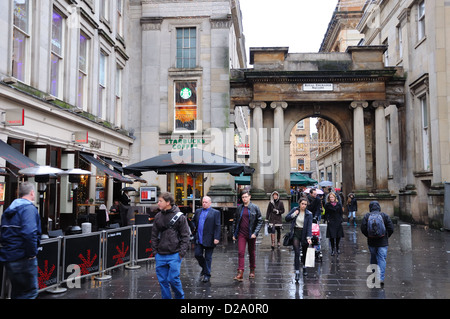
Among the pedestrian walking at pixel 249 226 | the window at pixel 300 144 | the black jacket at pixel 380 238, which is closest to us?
the black jacket at pixel 380 238

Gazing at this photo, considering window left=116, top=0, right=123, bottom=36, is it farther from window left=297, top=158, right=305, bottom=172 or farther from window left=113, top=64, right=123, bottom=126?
window left=297, top=158, right=305, bottom=172

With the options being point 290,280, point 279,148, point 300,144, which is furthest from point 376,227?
point 300,144

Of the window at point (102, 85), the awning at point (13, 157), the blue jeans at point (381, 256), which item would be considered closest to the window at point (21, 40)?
the awning at point (13, 157)

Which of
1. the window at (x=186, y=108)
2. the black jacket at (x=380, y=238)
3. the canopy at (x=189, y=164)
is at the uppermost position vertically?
the window at (x=186, y=108)

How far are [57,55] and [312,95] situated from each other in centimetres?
1374

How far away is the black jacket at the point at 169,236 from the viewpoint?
20.2 feet

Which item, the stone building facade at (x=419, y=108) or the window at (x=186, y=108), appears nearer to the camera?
the stone building facade at (x=419, y=108)

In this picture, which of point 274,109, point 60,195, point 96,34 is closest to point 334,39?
point 274,109

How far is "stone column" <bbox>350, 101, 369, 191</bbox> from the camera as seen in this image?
22.2 metres

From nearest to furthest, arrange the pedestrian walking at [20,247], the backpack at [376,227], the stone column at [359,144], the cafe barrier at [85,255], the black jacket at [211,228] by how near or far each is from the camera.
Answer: the pedestrian walking at [20,247] < the cafe barrier at [85,255] < the backpack at [376,227] < the black jacket at [211,228] < the stone column at [359,144]

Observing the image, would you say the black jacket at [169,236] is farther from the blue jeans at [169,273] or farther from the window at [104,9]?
the window at [104,9]

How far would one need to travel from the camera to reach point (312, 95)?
22.7 meters

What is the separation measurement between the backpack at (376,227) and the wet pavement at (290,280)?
3.44ft

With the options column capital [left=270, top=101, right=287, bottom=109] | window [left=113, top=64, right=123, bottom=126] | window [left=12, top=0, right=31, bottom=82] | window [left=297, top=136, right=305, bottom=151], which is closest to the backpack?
window [left=12, top=0, right=31, bottom=82]
